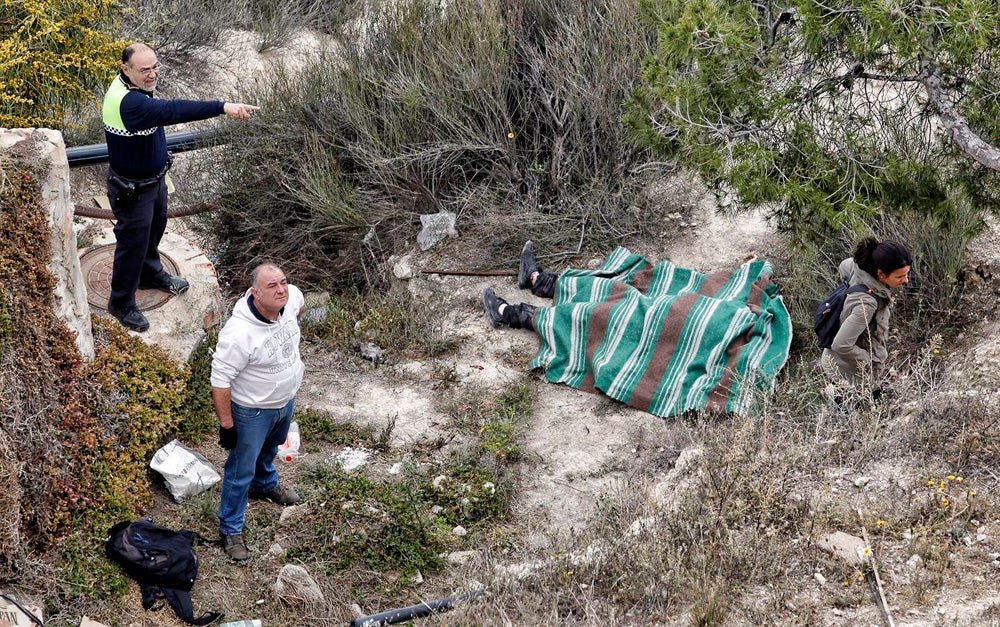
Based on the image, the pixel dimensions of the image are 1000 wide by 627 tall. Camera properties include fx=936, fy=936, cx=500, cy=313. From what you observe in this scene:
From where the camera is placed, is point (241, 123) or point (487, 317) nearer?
point (487, 317)

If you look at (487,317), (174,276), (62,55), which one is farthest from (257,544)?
(62,55)

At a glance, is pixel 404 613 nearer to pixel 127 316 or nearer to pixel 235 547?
pixel 235 547

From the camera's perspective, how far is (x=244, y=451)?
4.72 meters

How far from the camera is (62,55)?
28.2ft

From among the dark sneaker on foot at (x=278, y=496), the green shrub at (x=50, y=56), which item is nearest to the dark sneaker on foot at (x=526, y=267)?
the dark sneaker on foot at (x=278, y=496)

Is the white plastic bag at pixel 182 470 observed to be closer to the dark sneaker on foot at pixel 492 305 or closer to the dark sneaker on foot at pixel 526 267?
the dark sneaker on foot at pixel 492 305

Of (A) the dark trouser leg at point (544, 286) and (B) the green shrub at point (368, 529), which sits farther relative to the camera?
(A) the dark trouser leg at point (544, 286)

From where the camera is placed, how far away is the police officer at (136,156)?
5.04 m

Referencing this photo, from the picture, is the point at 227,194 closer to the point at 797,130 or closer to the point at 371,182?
the point at 371,182

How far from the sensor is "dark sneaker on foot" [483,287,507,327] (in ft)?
23.7

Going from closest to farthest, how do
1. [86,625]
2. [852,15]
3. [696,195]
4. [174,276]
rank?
1. [86,625]
2. [852,15]
3. [174,276]
4. [696,195]

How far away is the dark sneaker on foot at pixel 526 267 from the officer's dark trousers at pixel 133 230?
112 inches

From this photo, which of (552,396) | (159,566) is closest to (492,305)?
(552,396)

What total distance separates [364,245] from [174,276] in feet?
7.11
